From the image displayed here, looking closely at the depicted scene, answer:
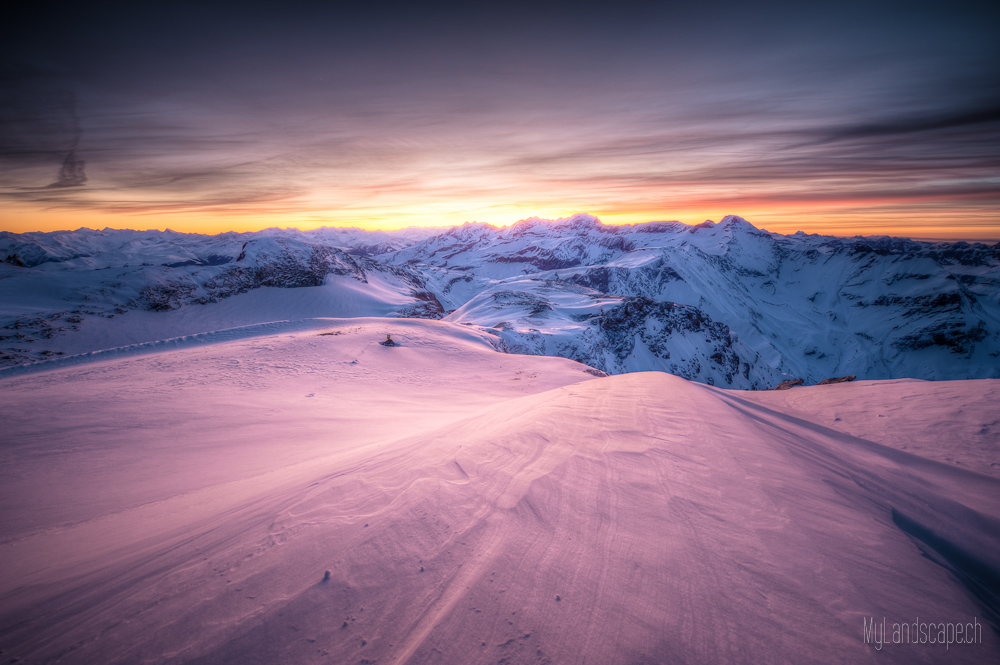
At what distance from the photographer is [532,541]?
2.41 meters

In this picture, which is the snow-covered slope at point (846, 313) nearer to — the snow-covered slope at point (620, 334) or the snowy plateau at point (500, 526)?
the snow-covered slope at point (620, 334)

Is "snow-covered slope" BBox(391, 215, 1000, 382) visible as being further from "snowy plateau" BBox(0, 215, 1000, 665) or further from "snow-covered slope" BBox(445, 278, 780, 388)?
"snowy plateau" BBox(0, 215, 1000, 665)

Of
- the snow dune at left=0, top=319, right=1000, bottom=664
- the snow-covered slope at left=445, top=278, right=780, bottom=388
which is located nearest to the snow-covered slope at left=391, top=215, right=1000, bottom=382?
the snow-covered slope at left=445, top=278, right=780, bottom=388

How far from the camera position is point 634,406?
4887 millimetres

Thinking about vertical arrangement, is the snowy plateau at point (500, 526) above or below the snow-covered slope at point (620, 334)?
above

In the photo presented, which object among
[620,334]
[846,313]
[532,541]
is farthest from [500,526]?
[846,313]

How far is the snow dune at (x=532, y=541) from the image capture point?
1.82 metres

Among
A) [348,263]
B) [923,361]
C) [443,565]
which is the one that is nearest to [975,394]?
[443,565]

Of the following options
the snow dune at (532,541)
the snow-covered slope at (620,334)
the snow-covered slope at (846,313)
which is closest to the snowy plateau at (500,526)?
the snow dune at (532,541)

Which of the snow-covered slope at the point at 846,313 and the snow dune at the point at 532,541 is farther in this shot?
the snow-covered slope at the point at 846,313

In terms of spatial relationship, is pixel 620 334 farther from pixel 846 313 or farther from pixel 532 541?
pixel 846 313

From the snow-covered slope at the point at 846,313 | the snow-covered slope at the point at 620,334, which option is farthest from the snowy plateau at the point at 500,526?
the snow-covered slope at the point at 846,313

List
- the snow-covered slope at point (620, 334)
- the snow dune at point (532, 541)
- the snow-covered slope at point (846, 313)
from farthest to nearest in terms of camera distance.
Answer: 1. the snow-covered slope at point (846, 313)
2. the snow-covered slope at point (620, 334)
3. the snow dune at point (532, 541)

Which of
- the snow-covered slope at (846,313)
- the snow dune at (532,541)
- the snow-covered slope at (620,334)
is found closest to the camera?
the snow dune at (532,541)
